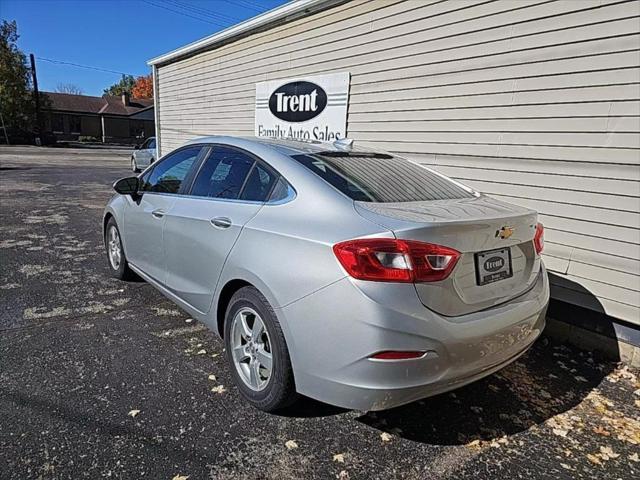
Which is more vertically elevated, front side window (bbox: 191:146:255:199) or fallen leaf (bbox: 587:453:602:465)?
front side window (bbox: 191:146:255:199)

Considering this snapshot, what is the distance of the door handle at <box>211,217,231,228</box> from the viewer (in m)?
2.65

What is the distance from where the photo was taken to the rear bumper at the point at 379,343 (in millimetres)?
1875

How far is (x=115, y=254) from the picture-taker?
457 cm

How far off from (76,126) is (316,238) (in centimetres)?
5376

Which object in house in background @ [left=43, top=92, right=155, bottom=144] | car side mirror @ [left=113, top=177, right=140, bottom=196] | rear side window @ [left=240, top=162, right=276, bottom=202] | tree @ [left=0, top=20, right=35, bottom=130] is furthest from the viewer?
house in background @ [left=43, top=92, right=155, bottom=144]

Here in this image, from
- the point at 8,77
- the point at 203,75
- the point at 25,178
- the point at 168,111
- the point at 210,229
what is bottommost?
the point at 25,178

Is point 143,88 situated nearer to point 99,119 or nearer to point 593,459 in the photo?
point 99,119

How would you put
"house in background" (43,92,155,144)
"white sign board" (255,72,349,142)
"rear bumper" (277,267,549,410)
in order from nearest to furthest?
"rear bumper" (277,267,549,410)
"white sign board" (255,72,349,142)
"house in background" (43,92,155,144)

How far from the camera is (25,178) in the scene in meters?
13.6

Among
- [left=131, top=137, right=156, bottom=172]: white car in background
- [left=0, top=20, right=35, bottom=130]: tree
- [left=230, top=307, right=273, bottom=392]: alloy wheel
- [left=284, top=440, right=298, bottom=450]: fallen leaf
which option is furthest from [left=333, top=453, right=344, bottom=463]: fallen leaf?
[left=0, top=20, right=35, bottom=130]: tree

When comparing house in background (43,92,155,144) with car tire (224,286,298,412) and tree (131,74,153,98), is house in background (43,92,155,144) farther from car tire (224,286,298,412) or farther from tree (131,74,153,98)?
car tire (224,286,298,412)

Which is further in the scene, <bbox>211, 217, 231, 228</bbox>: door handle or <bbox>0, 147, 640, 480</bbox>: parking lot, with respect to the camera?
<bbox>211, 217, 231, 228</bbox>: door handle

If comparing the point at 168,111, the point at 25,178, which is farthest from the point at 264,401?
the point at 25,178

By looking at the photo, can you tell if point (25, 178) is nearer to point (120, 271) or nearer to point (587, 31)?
point (120, 271)
